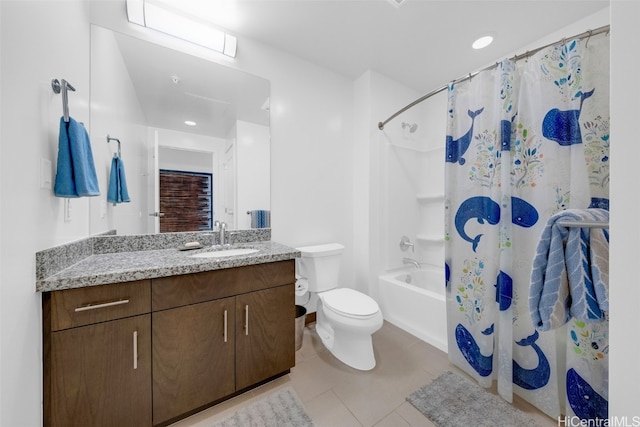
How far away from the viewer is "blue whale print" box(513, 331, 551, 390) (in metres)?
1.28

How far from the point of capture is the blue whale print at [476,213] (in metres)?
1.40

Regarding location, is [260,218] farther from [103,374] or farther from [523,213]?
[523,213]

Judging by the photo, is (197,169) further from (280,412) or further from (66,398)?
(280,412)

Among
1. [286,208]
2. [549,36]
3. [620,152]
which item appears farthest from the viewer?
[286,208]

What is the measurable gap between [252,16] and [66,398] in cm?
231

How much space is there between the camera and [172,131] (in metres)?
1.66

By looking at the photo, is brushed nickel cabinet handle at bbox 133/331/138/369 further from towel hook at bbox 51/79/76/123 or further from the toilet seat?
the toilet seat

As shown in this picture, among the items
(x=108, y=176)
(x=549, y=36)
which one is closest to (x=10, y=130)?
(x=108, y=176)

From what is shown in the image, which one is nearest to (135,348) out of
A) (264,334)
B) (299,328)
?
(264,334)

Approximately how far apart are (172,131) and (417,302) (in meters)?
2.32

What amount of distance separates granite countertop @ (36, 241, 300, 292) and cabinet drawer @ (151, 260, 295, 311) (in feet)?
0.12

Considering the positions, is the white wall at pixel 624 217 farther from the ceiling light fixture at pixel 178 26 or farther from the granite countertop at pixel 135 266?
the ceiling light fixture at pixel 178 26

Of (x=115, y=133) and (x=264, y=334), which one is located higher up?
(x=115, y=133)

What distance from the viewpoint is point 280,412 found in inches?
49.4
